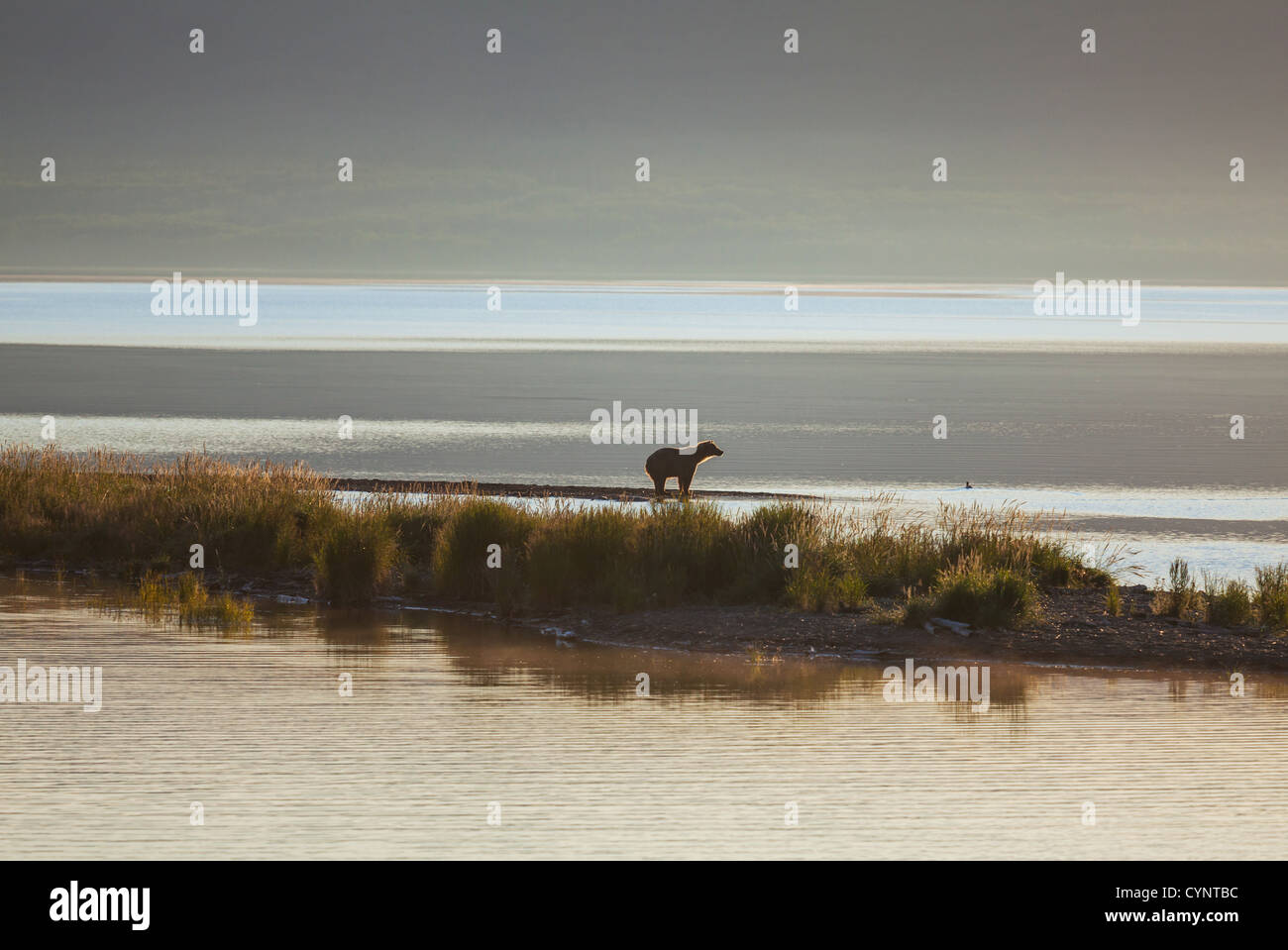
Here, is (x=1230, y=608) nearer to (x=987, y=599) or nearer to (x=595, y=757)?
(x=987, y=599)

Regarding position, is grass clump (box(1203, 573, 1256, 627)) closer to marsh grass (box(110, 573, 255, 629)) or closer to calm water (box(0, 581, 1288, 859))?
calm water (box(0, 581, 1288, 859))

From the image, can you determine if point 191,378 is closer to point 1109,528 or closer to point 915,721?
point 1109,528

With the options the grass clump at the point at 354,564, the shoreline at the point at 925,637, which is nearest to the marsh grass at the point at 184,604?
the grass clump at the point at 354,564

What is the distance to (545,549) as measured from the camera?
1625 centimetres

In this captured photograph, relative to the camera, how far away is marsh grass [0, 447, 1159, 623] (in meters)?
15.9

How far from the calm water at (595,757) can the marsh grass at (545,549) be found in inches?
63.0

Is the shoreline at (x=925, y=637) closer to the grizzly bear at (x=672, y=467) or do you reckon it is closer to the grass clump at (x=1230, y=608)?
the grass clump at (x=1230, y=608)

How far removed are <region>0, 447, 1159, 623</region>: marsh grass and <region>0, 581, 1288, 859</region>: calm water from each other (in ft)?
5.25

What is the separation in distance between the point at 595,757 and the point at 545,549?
538 cm

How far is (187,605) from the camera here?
52.9 ft

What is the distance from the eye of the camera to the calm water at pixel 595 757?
931 centimetres

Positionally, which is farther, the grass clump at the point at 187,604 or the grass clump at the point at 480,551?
the grass clump at the point at 480,551

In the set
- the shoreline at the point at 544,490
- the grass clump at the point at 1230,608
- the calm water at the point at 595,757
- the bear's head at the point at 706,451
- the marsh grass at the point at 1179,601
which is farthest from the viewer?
the shoreline at the point at 544,490

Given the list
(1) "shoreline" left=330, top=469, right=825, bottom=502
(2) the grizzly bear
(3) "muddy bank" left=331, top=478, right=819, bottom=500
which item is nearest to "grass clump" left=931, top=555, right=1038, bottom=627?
(2) the grizzly bear
